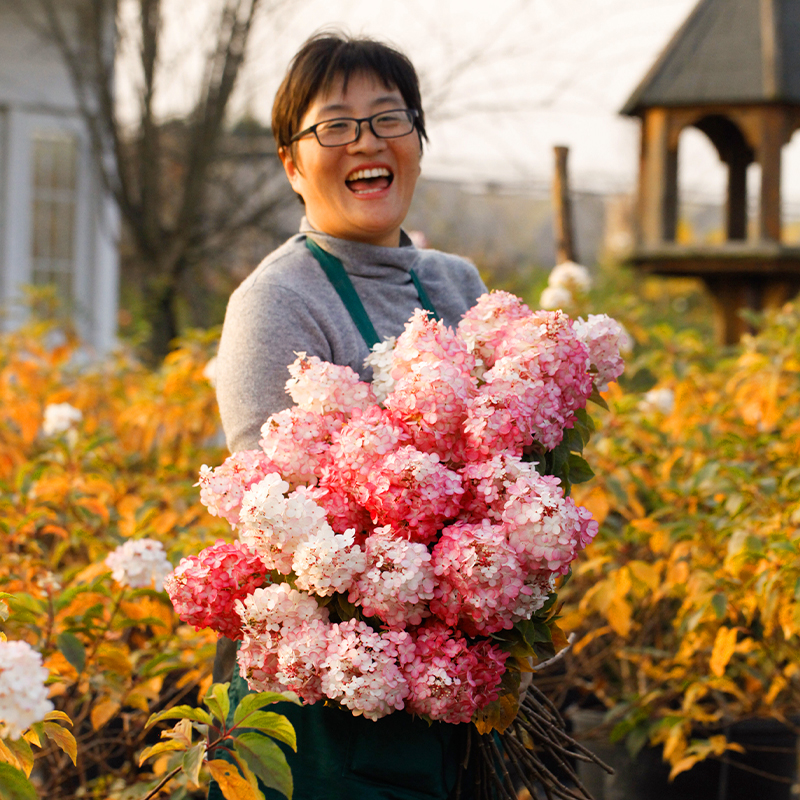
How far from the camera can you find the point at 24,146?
268 inches

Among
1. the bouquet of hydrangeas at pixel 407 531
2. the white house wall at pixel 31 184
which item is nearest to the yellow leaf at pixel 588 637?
the bouquet of hydrangeas at pixel 407 531

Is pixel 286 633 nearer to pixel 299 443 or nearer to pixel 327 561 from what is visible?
pixel 327 561

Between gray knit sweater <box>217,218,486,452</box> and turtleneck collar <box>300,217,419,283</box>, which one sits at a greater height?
turtleneck collar <box>300,217,419,283</box>

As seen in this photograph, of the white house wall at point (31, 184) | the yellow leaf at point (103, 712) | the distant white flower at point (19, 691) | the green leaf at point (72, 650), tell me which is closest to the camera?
the distant white flower at point (19, 691)

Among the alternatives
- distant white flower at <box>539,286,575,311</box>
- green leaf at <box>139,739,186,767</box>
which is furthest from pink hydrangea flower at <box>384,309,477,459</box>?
distant white flower at <box>539,286,575,311</box>

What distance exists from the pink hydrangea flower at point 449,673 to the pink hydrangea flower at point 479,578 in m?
0.03

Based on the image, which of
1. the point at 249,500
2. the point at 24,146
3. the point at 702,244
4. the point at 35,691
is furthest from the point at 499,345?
the point at 24,146

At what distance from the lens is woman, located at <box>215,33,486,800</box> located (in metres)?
1.49

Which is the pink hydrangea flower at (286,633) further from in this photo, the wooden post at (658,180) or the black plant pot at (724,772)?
the wooden post at (658,180)

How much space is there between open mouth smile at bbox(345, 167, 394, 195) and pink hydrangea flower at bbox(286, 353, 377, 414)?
0.51 m

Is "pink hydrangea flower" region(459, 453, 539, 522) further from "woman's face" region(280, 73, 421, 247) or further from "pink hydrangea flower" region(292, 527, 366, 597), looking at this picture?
"woman's face" region(280, 73, 421, 247)

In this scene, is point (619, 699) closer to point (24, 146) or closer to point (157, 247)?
point (157, 247)

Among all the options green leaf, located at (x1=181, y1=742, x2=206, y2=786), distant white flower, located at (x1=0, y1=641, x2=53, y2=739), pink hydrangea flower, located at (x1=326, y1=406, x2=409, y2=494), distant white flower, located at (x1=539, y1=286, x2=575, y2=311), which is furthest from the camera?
distant white flower, located at (x1=539, y1=286, x2=575, y2=311)

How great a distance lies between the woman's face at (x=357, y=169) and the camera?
162 centimetres
